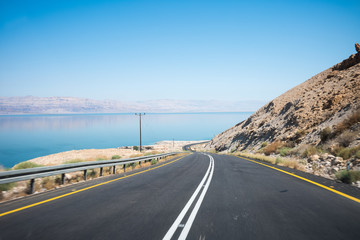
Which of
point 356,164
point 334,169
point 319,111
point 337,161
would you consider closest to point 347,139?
point 337,161

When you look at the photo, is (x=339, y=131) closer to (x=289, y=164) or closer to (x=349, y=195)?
(x=289, y=164)

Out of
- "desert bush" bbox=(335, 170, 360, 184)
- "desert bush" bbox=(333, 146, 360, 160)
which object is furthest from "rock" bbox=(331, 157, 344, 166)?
"desert bush" bbox=(335, 170, 360, 184)

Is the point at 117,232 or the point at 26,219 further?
the point at 26,219

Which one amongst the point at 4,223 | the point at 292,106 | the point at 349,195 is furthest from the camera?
the point at 292,106

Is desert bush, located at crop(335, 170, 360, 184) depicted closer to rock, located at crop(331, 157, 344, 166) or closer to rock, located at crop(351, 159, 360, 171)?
rock, located at crop(351, 159, 360, 171)

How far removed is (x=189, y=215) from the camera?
15.0ft

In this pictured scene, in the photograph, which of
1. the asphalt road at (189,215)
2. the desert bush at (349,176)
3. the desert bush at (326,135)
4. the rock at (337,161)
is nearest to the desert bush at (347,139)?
the rock at (337,161)

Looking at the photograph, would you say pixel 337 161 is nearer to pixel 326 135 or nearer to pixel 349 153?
pixel 349 153

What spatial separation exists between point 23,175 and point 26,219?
3.11m

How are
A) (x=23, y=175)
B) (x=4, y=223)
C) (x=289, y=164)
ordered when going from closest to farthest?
(x=4, y=223) < (x=23, y=175) < (x=289, y=164)

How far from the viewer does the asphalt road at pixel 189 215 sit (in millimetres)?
3623

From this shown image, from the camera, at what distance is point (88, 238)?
11.4ft

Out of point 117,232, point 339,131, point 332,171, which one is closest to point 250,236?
point 117,232

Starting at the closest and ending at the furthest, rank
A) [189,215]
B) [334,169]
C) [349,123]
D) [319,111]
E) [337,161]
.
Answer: [189,215]
[334,169]
[337,161]
[349,123]
[319,111]
